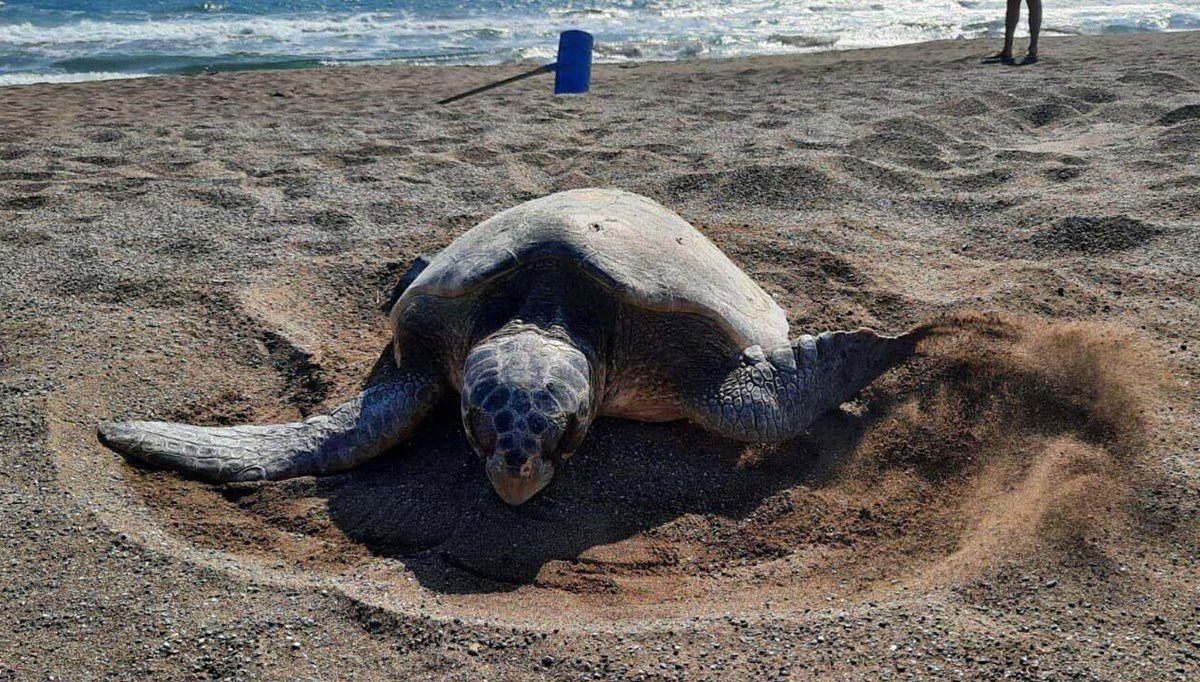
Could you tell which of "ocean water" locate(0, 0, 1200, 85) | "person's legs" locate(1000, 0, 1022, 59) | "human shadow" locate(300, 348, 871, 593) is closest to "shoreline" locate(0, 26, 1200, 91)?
"ocean water" locate(0, 0, 1200, 85)

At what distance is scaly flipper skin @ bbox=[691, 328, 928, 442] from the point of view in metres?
2.93

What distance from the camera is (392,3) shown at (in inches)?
758

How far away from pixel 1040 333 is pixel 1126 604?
140 centimetres

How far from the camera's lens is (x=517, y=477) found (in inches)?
96.3

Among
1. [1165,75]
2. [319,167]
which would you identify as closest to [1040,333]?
[319,167]

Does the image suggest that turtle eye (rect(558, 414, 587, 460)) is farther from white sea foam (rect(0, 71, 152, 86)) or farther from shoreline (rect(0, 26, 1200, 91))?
white sea foam (rect(0, 71, 152, 86))

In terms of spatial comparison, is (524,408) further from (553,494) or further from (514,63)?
(514,63)

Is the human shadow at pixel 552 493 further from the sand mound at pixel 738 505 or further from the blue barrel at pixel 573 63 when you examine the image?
the blue barrel at pixel 573 63

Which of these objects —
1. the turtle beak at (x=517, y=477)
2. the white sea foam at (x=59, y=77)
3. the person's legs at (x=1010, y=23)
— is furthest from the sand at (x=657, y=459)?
the white sea foam at (x=59, y=77)

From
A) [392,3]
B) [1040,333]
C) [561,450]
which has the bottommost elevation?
[561,450]

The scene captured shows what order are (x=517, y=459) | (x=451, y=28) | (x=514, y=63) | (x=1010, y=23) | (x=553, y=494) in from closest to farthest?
1. (x=517, y=459)
2. (x=553, y=494)
3. (x=1010, y=23)
4. (x=514, y=63)
5. (x=451, y=28)

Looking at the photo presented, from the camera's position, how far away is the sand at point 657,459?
205cm

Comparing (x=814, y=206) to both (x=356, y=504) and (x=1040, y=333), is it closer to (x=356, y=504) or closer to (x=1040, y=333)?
(x=1040, y=333)

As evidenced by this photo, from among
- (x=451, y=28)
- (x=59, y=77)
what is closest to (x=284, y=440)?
(x=59, y=77)
